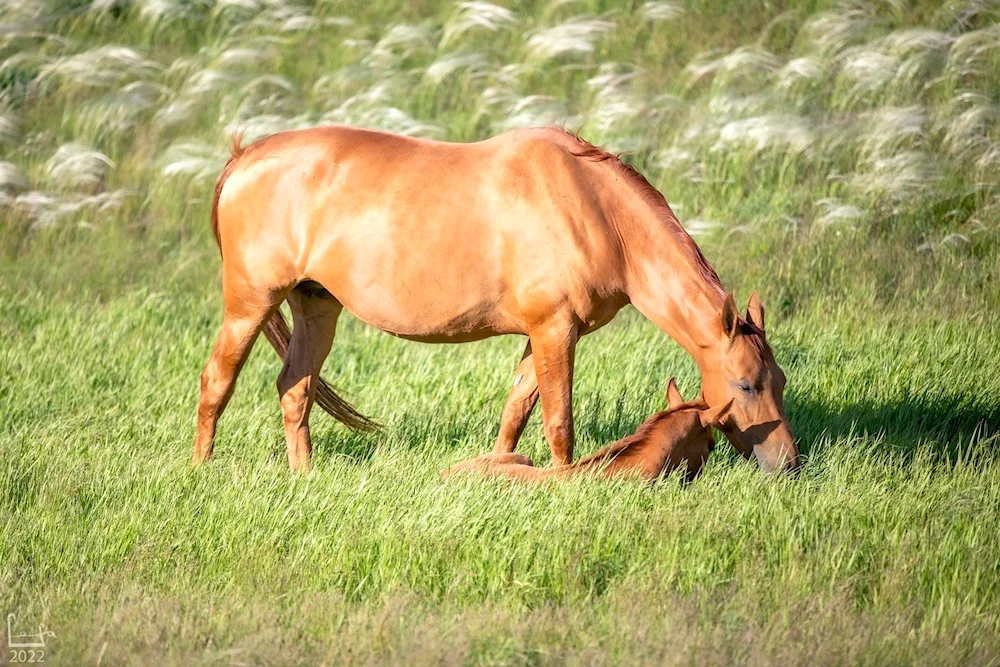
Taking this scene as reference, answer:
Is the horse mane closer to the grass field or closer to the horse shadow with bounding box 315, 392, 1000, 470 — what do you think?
the grass field

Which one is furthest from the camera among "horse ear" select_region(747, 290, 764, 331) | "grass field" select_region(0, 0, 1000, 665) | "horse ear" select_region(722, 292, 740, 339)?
"horse ear" select_region(747, 290, 764, 331)

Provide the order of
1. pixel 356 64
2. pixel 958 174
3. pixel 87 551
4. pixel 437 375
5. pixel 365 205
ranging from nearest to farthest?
pixel 87 551
pixel 365 205
pixel 437 375
pixel 958 174
pixel 356 64

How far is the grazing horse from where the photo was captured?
541cm

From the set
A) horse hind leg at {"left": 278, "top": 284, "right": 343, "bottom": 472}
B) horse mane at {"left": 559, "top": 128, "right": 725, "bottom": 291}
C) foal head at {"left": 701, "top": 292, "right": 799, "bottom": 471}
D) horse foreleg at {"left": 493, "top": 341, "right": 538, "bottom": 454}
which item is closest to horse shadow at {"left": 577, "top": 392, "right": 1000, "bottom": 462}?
horse foreleg at {"left": 493, "top": 341, "right": 538, "bottom": 454}

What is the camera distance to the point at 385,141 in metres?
5.96

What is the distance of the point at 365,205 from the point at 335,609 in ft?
7.50

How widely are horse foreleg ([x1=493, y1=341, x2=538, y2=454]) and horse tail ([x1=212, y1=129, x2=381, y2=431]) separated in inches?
32.1

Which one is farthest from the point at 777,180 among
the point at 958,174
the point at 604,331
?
the point at 604,331

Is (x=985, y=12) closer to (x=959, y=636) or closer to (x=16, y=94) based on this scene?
(x=959, y=636)

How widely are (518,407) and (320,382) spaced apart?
1167 millimetres

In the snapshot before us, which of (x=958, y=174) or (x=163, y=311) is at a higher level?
(x=958, y=174)

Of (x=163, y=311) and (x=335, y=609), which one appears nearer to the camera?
(x=335, y=609)

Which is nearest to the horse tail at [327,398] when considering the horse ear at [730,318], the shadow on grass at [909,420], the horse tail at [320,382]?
the horse tail at [320,382]

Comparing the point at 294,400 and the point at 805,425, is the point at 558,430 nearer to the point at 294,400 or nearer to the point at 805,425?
the point at 294,400
